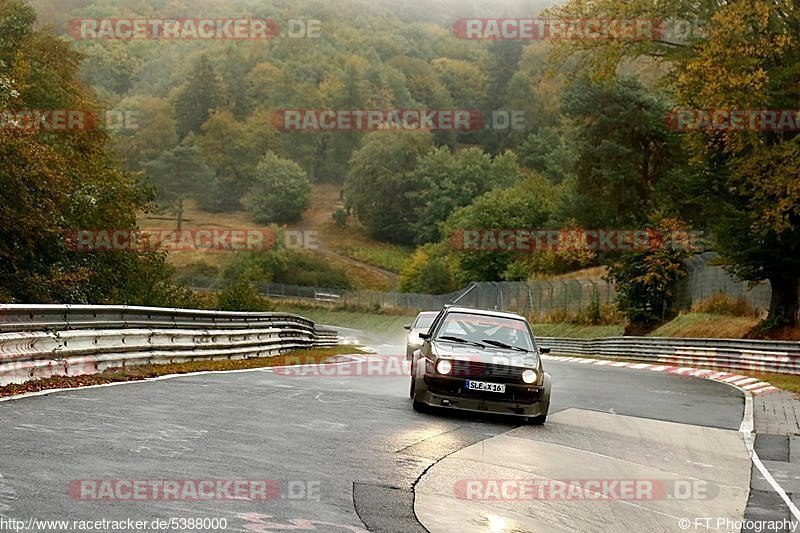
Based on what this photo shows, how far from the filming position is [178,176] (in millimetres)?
145750

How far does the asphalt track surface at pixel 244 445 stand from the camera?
6.52 metres

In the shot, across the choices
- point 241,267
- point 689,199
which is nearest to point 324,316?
point 241,267

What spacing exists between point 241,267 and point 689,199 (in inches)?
3172

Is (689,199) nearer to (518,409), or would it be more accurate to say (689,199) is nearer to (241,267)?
(518,409)

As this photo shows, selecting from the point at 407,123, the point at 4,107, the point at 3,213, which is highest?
the point at 407,123

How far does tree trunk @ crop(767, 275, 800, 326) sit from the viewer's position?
3531cm

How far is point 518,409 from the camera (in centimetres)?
1344

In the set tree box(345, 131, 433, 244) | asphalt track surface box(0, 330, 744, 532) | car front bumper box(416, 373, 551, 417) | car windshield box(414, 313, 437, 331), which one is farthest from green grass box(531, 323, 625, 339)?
tree box(345, 131, 433, 244)

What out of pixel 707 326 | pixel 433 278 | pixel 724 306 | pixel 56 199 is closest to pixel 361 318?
pixel 433 278

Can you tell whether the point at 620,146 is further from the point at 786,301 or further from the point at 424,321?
the point at 424,321

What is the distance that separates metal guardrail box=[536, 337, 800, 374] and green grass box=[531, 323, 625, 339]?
4.12 metres

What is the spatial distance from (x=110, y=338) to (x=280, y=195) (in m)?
137

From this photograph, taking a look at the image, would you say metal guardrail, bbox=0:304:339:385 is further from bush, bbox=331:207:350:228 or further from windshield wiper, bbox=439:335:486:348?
bush, bbox=331:207:350:228

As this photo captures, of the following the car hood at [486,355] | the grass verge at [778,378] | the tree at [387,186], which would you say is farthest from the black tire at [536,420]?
the tree at [387,186]
